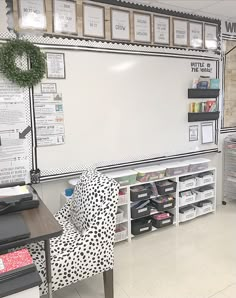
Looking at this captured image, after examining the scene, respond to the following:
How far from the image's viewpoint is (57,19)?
2.54 metres

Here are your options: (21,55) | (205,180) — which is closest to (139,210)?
(205,180)

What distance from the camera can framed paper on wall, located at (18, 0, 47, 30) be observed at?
2.39 meters

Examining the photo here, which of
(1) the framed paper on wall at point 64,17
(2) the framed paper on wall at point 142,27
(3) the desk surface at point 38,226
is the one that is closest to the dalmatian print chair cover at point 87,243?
(3) the desk surface at point 38,226

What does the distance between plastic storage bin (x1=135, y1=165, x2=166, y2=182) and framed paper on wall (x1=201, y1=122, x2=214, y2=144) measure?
2.83ft

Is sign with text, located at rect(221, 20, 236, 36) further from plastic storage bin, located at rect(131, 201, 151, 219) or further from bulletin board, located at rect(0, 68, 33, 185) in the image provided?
bulletin board, located at rect(0, 68, 33, 185)

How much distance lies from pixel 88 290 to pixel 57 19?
2347mm

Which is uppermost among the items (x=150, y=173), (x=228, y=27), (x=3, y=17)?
(x=228, y=27)

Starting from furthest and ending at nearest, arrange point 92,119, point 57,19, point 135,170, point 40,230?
point 135,170
point 92,119
point 57,19
point 40,230

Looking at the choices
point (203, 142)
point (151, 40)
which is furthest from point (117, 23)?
point (203, 142)

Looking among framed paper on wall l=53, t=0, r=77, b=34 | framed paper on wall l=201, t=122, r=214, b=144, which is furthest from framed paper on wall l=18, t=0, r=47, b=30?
framed paper on wall l=201, t=122, r=214, b=144

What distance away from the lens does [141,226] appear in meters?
3.02

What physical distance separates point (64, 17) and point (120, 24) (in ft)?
1.96

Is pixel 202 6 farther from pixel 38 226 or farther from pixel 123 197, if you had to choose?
pixel 38 226

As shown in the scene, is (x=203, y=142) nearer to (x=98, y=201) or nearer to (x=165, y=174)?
(x=165, y=174)
